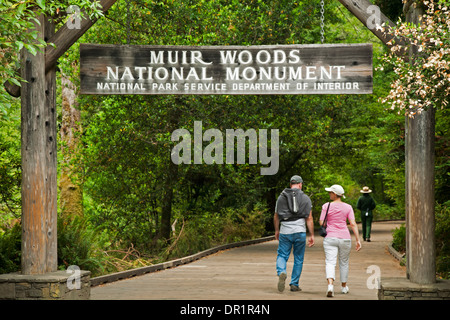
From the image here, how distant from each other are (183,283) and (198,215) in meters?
11.6

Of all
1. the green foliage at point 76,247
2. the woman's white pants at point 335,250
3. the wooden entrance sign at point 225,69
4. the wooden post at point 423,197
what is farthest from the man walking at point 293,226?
the green foliage at point 76,247

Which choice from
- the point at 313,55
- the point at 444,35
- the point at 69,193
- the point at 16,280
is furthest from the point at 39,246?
the point at 69,193

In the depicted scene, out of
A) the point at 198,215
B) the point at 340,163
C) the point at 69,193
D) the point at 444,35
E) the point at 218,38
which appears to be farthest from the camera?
the point at 340,163

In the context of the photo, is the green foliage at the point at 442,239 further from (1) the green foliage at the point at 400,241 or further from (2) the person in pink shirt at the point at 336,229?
(2) the person in pink shirt at the point at 336,229

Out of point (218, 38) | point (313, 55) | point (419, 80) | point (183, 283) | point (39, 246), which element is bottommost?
point (183, 283)

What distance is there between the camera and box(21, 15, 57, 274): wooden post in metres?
9.73

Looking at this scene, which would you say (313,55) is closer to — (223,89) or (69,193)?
(223,89)

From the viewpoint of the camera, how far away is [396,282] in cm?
954

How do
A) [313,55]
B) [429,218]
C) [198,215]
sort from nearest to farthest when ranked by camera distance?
1. [429,218]
2. [313,55]
3. [198,215]

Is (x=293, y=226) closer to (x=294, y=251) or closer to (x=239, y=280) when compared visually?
(x=294, y=251)

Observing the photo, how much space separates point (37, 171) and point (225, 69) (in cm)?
314

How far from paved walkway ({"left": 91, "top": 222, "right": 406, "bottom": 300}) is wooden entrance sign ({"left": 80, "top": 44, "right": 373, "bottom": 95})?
3279 mm

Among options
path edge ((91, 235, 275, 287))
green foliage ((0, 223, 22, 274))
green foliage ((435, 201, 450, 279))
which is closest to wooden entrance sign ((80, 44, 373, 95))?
green foliage ((0, 223, 22, 274))

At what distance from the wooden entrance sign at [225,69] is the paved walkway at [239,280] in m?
3.28
